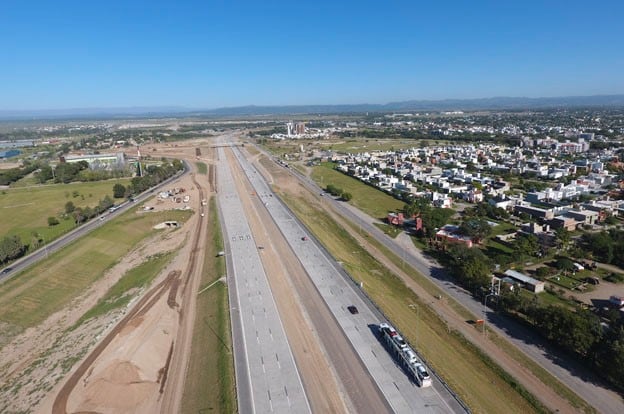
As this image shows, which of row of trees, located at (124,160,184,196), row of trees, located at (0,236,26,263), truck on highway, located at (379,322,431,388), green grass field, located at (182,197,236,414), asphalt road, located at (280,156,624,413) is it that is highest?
row of trees, located at (124,160,184,196)

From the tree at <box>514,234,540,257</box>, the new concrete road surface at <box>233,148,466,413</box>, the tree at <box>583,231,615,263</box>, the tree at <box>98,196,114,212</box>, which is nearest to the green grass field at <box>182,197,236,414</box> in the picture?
the new concrete road surface at <box>233,148,466,413</box>

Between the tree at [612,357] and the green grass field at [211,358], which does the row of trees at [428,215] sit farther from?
the green grass field at [211,358]

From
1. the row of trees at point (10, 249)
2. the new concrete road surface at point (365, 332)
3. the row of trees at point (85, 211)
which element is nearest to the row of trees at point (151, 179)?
the row of trees at point (85, 211)

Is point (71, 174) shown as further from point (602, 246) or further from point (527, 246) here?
point (602, 246)

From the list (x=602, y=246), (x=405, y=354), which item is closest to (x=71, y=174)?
(x=405, y=354)

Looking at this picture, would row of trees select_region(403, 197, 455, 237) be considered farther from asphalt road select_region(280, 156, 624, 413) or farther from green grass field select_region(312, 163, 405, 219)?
asphalt road select_region(280, 156, 624, 413)

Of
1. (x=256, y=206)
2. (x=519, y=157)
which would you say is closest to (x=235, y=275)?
(x=256, y=206)

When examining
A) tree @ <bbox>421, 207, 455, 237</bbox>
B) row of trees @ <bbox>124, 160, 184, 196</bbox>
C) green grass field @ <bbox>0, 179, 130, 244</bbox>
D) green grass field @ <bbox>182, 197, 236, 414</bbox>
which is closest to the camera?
green grass field @ <bbox>182, 197, 236, 414</bbox>
